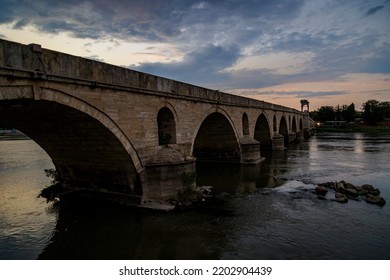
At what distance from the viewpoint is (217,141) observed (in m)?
19.4

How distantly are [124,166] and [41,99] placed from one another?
3.81 metres

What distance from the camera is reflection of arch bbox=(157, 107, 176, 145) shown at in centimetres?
1152

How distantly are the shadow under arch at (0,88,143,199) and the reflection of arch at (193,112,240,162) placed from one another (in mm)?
8680

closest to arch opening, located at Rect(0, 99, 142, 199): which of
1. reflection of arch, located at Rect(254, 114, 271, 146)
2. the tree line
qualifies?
reflection of arch, located at Rect(254, 114, 271, 146)

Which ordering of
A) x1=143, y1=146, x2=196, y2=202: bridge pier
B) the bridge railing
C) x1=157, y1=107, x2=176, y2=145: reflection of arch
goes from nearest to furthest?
the bridge railing < x1=143, y1=146, x2=196, y2=202: bridge pier < x1=157, y1=107, x2=176, y2=145: reflection of arch

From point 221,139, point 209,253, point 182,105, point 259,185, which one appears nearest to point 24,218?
point 209,253

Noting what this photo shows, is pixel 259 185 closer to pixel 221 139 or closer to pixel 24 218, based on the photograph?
pixel 221 139

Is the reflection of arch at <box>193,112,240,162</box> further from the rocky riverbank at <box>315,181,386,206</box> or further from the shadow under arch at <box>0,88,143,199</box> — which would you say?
the shadow under arch at <box>0,88,143,199</box>

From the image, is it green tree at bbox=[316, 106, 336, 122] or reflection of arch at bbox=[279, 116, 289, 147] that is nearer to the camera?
reflection of arch at bbox=[279, 116, 289, 147]

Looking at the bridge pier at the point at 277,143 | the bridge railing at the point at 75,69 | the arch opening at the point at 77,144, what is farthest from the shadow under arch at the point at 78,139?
the bridge pier at the point at 277,143

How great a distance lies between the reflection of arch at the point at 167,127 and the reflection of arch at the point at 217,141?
6.09 m

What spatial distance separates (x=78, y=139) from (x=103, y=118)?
1.74m

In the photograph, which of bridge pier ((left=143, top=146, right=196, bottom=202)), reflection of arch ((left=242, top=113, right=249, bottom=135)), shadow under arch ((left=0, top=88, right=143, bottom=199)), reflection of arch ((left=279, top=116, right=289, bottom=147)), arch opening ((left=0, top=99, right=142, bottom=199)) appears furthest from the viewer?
reflection of arch ((left=279, top=116, right=289, bottom=147))

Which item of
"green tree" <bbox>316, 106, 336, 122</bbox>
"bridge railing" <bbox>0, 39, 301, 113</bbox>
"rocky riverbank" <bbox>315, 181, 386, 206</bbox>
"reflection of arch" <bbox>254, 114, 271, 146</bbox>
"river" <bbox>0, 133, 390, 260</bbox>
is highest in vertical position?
"green tree" <bbox>316, 106, 336, 122</bbox>
